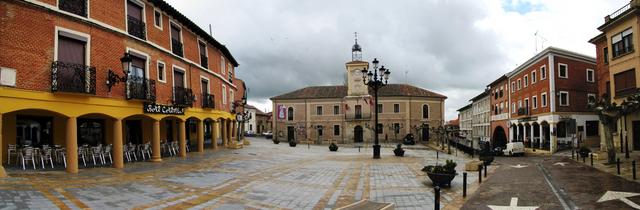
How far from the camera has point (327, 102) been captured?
57.0 metres

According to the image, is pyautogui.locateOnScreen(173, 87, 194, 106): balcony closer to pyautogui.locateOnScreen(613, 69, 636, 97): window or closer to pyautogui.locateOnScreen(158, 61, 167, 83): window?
pyautogui.locateOnScreen(158, 61, 167, 83): window

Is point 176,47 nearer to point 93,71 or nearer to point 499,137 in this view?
point 93,71

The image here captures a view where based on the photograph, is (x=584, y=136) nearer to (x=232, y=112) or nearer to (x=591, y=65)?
(x=591, y=65)

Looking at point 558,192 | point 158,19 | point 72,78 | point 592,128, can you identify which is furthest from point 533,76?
point 72,78

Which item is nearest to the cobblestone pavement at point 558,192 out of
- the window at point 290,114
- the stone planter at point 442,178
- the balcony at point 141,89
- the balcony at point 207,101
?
the stone planter at point 442,178

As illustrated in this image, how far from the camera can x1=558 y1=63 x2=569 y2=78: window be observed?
32.0 m

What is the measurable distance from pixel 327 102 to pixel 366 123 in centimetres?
711

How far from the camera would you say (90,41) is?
42.8ft

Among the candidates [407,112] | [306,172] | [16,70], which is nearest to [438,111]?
[407,112]

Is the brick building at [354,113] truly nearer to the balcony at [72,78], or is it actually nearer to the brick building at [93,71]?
the brick building at [93,71]

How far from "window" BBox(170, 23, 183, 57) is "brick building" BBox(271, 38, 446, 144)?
35817 mm

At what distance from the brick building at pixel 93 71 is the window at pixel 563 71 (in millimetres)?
30278

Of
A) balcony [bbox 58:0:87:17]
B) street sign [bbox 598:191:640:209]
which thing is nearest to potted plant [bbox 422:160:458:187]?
street sign [bbox 598:191:640:209]

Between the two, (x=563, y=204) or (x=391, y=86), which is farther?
(x=391, y=86)
